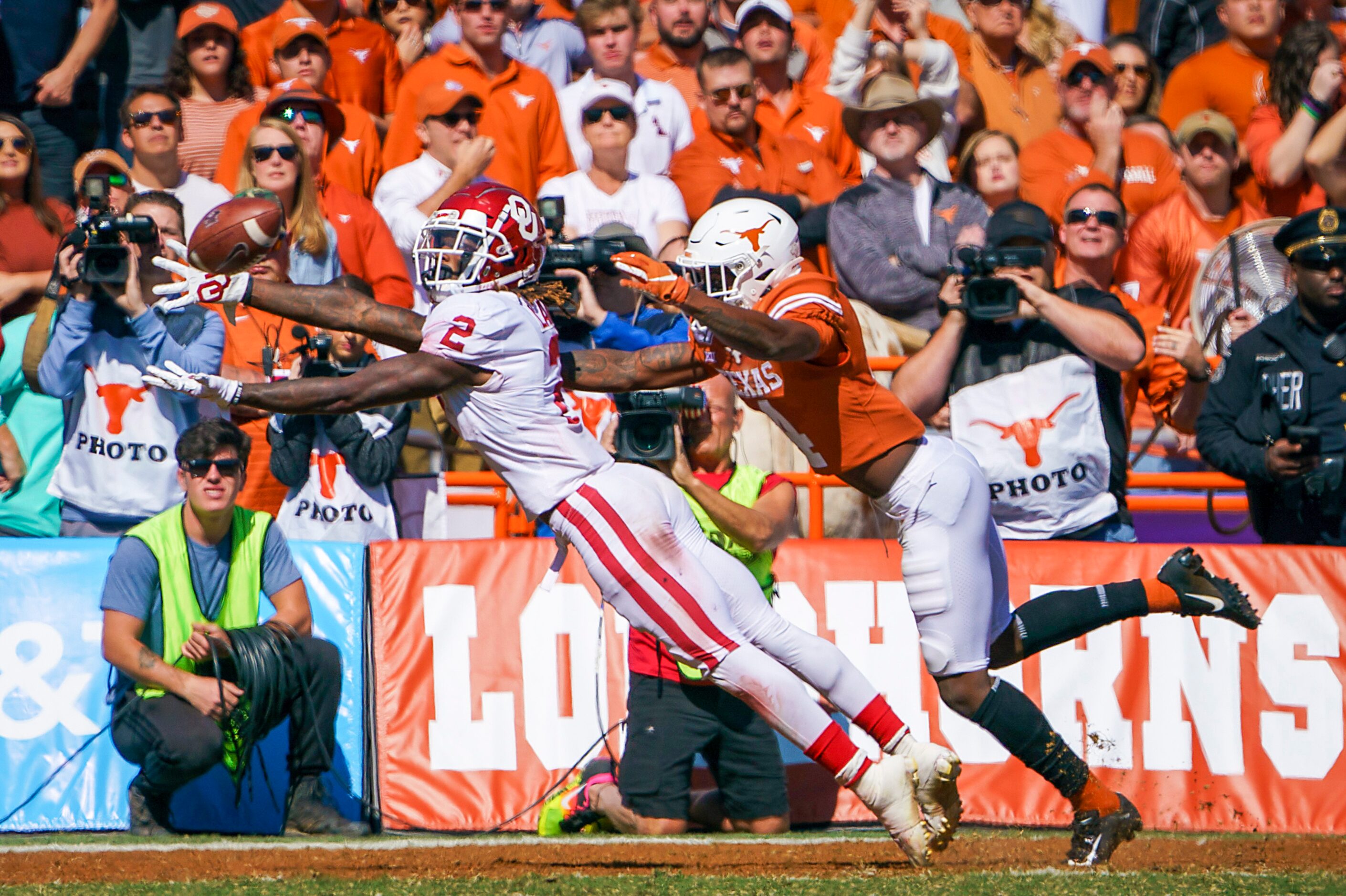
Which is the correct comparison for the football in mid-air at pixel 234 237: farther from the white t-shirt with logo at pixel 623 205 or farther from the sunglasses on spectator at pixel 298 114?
the white t-shirt with logo at pixel 623 205

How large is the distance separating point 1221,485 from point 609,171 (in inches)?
149

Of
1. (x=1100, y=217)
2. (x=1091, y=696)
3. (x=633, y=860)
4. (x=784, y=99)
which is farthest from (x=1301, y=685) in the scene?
(x=784, y=99)

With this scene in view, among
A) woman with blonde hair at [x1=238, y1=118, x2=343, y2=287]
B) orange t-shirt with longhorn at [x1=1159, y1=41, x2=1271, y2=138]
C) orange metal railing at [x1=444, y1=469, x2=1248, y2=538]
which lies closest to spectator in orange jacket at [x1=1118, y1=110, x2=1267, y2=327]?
orange t-shirt with longhorn at [x1=1159, y1=41, x2=1271, y2=138]

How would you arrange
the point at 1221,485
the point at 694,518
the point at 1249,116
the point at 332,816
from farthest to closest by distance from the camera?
the point at 1249,116, the point at 1221,485, the point at 332,816, the point at 694,518

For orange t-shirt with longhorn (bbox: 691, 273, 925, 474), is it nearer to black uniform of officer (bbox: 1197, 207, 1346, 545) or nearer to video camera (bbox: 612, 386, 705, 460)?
video camera (bbox: 612, 386, 705, 460)

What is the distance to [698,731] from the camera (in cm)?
646

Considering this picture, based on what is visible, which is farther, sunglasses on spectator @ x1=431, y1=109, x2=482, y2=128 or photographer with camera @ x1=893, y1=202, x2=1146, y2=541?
sunglasses on spectator @ x1=431, y1=109, x2=482, y2=128

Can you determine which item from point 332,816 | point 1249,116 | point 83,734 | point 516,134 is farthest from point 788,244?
point 1249,116

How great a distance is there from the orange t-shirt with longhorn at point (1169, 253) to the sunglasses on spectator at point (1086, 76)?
118 cm

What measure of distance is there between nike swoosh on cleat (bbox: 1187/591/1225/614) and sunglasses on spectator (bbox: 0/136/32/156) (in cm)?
633

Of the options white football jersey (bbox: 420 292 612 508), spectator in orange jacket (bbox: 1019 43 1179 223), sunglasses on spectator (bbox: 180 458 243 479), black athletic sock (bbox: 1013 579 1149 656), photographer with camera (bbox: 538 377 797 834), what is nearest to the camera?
white football jersey (bbox: 420 292 612 508)

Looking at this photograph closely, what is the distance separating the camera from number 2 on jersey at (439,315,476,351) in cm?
507

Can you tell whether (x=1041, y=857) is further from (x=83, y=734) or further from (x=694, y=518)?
(x=83, y=734)

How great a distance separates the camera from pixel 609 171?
9.20 m
